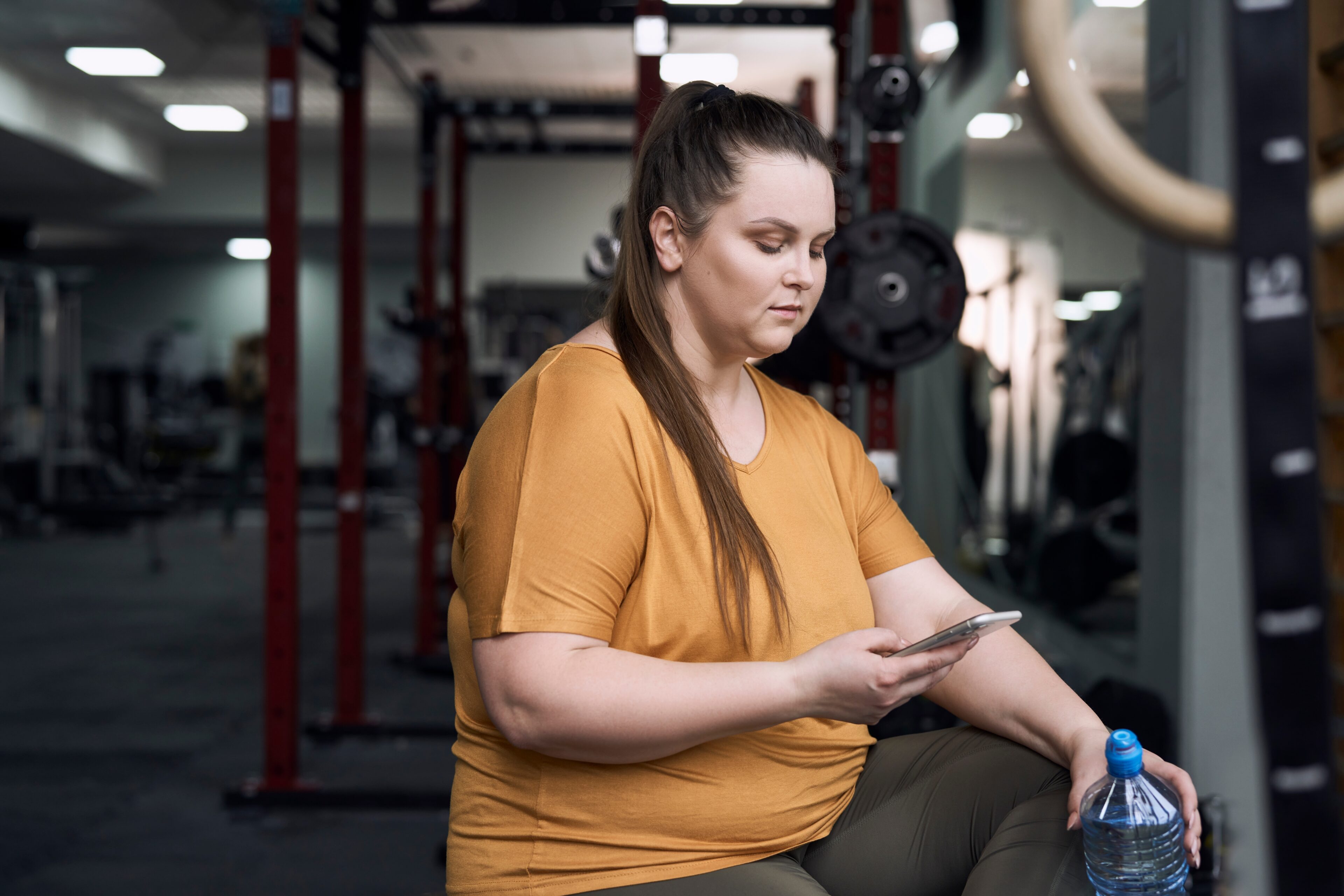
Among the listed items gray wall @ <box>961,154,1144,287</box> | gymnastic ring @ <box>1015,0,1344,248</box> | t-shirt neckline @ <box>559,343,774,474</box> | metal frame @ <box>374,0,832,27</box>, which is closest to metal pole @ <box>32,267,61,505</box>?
metal frame @ <box>374,0,832,27</box>

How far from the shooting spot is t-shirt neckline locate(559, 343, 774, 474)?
107 cm

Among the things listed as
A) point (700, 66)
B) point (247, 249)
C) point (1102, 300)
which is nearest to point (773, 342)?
point (1102, 300)

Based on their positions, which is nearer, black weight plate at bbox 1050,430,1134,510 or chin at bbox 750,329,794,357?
chin at bbox 750,329,794,357

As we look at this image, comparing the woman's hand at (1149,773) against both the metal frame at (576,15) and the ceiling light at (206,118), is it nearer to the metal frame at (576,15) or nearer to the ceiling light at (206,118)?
the metal frame at (576,15)

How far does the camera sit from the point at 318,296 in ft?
40.8

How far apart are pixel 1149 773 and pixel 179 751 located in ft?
9.33

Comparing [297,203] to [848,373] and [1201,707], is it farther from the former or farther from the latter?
[1201,707]

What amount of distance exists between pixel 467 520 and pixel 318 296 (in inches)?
478

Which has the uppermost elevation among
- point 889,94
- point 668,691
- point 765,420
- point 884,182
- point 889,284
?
point 889,94

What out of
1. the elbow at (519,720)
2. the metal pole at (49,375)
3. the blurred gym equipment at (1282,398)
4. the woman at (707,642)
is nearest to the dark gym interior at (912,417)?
the blurred gym equipment at (1282,398)

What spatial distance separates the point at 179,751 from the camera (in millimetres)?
3119

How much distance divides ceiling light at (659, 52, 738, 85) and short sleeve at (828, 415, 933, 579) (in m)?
6.19

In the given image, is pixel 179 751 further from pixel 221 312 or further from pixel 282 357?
pixel 221 312

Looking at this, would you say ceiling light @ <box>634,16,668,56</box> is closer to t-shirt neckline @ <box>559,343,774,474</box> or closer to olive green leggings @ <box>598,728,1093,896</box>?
t-shirt neckline @ <box>559,343,774,474</box>
